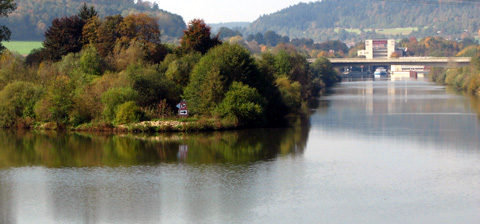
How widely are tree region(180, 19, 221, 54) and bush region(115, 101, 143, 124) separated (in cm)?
1282

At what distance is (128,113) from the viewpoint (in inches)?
1591

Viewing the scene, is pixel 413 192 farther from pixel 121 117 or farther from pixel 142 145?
pixel 121 117

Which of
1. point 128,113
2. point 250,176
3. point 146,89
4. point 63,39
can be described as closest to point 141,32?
point 63,39

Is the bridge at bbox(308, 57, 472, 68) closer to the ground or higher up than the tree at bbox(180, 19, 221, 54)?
closer to the ground

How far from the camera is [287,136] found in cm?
3819

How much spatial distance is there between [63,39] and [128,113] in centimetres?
2060

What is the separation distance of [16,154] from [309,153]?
1547 centimetres

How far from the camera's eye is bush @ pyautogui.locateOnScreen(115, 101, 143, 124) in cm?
4025

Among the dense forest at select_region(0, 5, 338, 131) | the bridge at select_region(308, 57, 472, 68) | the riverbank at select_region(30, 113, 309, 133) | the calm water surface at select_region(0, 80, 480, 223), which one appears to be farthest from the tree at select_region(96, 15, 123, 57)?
the bridge at select_region(308, 57, 472, 68)

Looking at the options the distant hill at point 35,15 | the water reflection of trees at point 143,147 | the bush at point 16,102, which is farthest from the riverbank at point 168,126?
the distant hill at point 35,15

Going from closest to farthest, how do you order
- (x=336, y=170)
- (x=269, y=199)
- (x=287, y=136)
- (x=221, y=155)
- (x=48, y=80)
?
(x=269, y=199)
(x=336, y=170)
(x=221, y=155)
(x=287, y=136)
(x=48, y=80)

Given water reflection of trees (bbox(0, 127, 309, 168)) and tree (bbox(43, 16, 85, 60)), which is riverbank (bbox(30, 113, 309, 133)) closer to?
water reflection of trees (bbox(0, 127, 309, 168))

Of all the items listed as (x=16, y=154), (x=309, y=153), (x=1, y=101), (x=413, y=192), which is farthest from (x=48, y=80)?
(x=413, y=192)

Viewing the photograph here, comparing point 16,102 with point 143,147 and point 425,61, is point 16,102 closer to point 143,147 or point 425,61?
Answer: point 143,147
